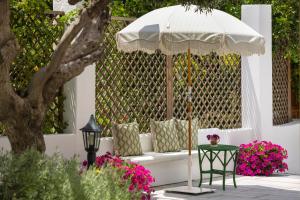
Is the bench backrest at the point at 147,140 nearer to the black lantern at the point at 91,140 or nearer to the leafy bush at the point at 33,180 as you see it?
the black lantern at the point at 91,140

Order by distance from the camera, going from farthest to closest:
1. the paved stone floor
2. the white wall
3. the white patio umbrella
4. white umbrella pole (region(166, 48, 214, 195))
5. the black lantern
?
the white wall
white umbrella pole (region(166, 48, 214, 195))
the paved stone floor
the white patio umbrella
the black lantern

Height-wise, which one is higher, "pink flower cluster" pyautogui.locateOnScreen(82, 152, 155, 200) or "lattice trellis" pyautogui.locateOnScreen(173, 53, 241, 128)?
"lattice trellis" pyautogui.locateOnScreen(173, 53, 241, 128)

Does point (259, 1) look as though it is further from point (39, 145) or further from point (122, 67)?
point (39, 145)

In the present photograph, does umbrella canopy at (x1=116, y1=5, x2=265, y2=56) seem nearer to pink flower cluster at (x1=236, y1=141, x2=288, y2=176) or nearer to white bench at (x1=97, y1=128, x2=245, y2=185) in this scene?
white bench at (x1=97, y1=128, x2=245, y2=185)

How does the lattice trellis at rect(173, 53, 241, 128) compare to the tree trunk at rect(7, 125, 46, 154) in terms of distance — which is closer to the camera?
the tree trunk at rect(7, 125, 46, 154)

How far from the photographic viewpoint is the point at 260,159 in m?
10.2

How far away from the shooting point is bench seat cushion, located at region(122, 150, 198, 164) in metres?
8.52

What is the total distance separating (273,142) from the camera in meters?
11.0

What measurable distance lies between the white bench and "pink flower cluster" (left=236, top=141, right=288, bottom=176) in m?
0.67

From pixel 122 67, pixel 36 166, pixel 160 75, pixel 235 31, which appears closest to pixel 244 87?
pixel 160 75

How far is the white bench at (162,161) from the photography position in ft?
28.5

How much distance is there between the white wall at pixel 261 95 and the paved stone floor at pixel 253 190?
0.96 metres

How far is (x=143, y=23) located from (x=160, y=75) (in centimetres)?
204

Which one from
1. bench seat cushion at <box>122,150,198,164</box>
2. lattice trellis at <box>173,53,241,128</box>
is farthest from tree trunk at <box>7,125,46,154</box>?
lattice trellis at <box>173,53,241,128</box>
